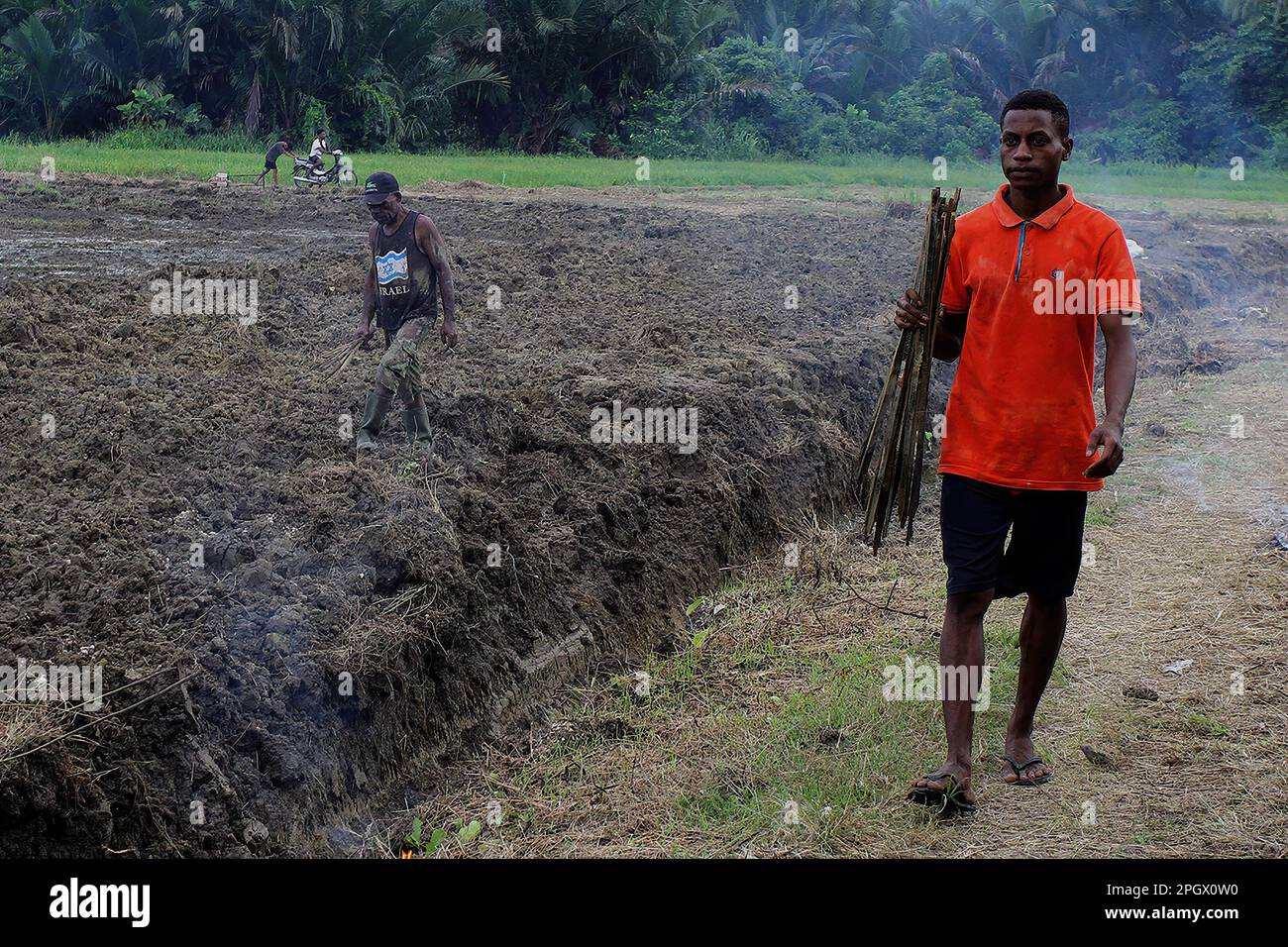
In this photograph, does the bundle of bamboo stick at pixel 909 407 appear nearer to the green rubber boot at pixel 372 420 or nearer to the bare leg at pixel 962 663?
the bare leg at pixel 962 663

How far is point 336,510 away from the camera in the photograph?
19.6 feet

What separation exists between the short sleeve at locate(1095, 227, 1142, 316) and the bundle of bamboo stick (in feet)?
1.82

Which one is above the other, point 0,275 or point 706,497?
point 0,275

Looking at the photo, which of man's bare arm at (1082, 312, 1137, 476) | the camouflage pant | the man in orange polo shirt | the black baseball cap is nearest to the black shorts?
the man in orange polo shirt

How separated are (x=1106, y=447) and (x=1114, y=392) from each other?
0.72 feet

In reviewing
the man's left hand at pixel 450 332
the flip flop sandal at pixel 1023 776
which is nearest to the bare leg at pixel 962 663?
the flip flop sandal at pixel 1023 776

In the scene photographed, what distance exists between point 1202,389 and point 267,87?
2206cm

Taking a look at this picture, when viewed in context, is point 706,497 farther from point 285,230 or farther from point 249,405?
point 285,230

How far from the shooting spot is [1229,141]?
33.9m

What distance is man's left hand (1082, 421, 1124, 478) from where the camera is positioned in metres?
4.01

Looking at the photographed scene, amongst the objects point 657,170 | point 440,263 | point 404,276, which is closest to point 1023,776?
point 440,263

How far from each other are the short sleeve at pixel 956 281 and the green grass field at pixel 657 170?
58.5 feet

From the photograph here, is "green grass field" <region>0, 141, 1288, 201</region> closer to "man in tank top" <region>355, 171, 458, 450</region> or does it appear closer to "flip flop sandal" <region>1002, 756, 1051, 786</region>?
"man in tank top" <region>355, 171, 458, 450</region>

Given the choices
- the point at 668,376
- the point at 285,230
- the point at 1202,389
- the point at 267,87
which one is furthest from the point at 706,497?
the point at 267,87
